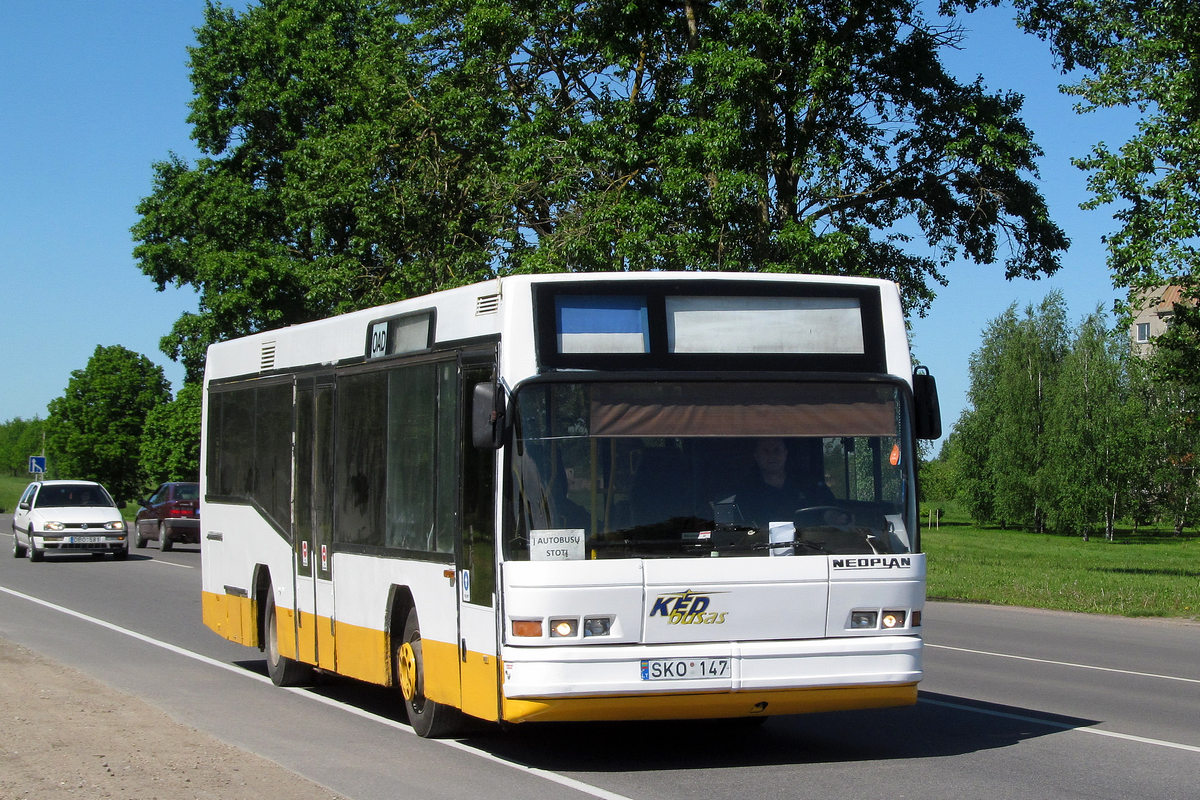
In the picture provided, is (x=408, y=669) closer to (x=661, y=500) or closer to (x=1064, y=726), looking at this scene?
(x=661, y=500)

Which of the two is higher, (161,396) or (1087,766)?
(161,396)

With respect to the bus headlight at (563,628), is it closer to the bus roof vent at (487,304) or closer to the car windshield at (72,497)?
the bus roof vent at (487,304)

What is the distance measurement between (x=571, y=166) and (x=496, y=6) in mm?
5436

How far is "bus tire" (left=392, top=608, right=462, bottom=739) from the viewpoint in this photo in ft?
31.7

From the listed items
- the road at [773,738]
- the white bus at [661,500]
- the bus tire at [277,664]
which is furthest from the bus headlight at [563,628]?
the bus tire at [277,664]

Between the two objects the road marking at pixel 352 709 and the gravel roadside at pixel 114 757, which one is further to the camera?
the road marking at pixel 352 709

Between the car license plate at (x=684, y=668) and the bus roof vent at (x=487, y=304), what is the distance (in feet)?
7.38

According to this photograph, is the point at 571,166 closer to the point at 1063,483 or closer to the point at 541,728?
the point at 541,728

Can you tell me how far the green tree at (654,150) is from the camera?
26.5 metres

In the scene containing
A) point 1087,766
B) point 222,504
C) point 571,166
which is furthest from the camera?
point 571,166

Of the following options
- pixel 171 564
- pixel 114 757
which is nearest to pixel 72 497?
pixel 171 564

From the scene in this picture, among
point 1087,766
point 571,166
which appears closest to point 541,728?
point 1087,766

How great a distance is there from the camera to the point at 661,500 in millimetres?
8289

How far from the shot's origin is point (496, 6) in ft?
106
